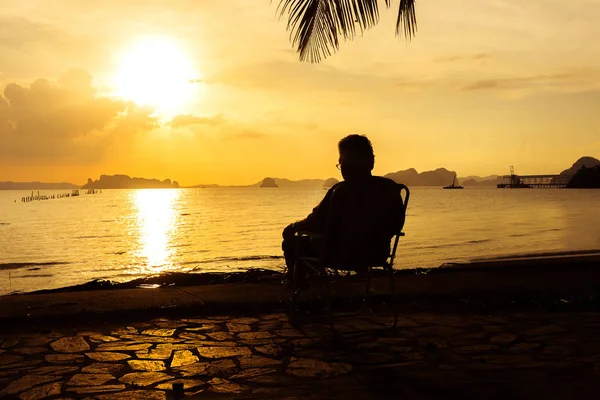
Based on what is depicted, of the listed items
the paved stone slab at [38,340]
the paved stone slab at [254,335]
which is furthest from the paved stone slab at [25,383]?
the paved stone slab at [254,335]

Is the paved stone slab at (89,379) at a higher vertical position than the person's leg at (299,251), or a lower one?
lower

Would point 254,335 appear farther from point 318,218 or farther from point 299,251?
point 318,218

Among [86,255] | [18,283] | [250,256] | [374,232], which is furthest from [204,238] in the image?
[374,232]

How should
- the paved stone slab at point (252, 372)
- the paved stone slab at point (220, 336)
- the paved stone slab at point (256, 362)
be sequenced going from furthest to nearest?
the paved stone slab at point (220, 336)
the paved stone slab at point (256, 362)
the paved stone slab at point (252, 372)

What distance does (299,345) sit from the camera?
4203 millimetres

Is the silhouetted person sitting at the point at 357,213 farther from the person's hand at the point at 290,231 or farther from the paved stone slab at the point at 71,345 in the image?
the paved stone slab at the point at 71,345

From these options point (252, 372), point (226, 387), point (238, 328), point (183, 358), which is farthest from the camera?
point (238, 328)

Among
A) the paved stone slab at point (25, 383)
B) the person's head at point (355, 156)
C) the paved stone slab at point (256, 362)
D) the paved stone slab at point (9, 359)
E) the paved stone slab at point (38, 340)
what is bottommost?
the paved stone slab at point (256, 362)

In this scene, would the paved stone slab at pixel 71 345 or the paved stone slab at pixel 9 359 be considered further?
the paved stone slab at pixel 71 345

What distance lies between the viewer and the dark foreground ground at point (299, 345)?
3.26 metres

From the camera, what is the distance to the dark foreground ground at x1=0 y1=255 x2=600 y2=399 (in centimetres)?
326

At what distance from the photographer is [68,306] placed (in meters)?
5.31

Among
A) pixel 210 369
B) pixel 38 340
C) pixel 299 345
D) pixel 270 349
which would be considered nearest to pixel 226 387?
pixel 210 369

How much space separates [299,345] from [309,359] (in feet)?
1.23
